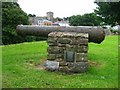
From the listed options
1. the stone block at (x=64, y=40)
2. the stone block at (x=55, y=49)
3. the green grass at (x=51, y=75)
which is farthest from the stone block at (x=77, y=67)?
the stone block at (x=64, y=40)

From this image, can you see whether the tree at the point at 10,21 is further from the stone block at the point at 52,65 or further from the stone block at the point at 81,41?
the stone block at the point at 81,41

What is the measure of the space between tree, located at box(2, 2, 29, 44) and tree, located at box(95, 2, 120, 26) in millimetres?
21643

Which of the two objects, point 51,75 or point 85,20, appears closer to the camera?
point 51,75

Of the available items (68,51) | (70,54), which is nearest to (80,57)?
(70,54)

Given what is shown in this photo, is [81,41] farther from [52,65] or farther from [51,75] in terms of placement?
[51,75]

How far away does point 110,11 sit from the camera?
18.8 meters

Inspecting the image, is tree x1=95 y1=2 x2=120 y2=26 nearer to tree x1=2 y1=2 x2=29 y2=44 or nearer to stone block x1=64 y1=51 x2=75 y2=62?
stone block x1=64 y1=51 x2=75 y2=62

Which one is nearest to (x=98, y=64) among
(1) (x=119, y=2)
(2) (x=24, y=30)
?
(2) (x=24, y=30)

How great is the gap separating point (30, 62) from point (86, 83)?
11.3ft

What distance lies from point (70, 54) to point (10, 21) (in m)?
32.8

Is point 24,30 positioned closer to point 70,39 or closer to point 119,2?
point 70,39

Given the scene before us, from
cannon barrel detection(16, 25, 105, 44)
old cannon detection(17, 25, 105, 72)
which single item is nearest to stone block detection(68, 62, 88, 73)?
old cannon detection(17, 25, 105, 72)

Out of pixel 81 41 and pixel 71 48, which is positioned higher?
pixel 81 41

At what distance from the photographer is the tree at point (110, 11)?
1796 centimetres
